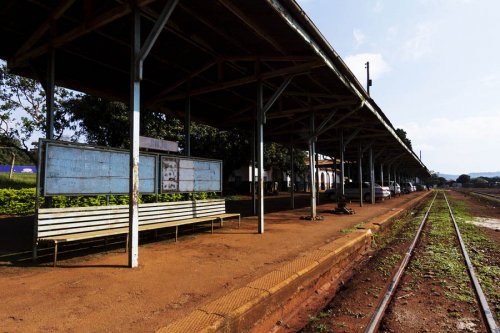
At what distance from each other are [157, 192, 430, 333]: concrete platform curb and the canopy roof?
14.9 ft

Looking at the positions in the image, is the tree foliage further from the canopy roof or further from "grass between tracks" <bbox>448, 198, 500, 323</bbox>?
"grass between tracks" <bbox>448, 198, 500, 323</bbox>

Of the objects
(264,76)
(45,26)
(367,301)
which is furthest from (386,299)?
(45,26)

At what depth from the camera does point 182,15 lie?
6980 millimetres

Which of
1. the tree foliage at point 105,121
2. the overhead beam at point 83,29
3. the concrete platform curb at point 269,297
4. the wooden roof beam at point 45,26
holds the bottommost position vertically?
the concrete platform curb at point 269,297

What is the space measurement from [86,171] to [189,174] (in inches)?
126

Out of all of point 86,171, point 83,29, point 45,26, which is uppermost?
point 45,26

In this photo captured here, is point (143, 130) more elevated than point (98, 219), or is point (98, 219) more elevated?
point (143, 130)

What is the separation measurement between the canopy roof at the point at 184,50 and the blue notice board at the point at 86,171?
2.24m

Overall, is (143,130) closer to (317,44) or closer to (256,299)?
(317,44)

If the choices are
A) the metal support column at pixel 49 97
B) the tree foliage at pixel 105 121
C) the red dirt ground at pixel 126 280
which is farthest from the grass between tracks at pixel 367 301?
the tree foliage at pixel 105 121

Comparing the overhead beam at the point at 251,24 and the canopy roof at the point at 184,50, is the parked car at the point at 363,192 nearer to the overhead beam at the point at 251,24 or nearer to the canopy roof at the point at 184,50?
the canopy roof at the point at 184,50

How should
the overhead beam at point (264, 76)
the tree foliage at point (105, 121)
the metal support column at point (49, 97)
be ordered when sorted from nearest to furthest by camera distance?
the metal support column at point (49, 97) → the overhead beam at point (264, 76) → the tree foliage at point (105, 121)

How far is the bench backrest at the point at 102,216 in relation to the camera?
17.9 ft

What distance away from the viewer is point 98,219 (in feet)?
20.7
